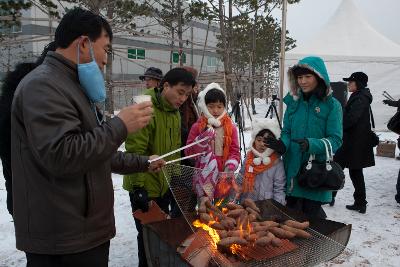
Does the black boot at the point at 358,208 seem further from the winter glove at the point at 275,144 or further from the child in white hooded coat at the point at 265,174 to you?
the winter glove at the point at 275,144

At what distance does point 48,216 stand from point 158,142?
4.28 feet

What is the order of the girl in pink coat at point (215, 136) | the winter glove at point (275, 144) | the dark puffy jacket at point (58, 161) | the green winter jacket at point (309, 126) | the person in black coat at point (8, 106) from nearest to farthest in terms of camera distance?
the dark puffy jacket at point (58, 161) < the person in black coat at point (8, 106) < the green winter jacket at point (309, 126) < the winter glove at point (275, 144) < the girl in pink coat at point (215, 136)

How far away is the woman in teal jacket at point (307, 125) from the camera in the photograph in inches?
112

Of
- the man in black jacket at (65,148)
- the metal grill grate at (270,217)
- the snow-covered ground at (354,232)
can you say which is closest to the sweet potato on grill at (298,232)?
the metal grill grate at (270,217)

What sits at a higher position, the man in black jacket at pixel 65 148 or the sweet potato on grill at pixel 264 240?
the man in black jacket at pixel 65 148

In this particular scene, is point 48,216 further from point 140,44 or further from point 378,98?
point 140,44

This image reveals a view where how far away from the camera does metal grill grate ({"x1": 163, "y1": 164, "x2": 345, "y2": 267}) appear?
80.3 inches

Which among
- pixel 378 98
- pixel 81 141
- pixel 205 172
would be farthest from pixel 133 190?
pixel 378 98

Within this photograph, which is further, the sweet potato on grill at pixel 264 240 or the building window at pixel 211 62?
the building window at pixel 211 62

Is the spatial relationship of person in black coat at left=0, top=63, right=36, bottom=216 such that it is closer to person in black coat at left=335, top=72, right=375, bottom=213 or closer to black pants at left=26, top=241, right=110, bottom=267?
black pants at left=26, top=241, right=110, bottom=267

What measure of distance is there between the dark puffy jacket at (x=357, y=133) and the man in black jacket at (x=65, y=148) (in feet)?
13.2

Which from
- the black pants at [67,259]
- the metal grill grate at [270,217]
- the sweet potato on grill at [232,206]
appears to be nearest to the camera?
the black pants at [67,259]

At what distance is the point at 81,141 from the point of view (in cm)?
136

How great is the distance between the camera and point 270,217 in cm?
259
